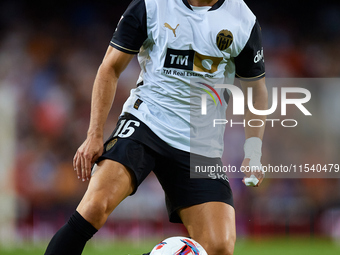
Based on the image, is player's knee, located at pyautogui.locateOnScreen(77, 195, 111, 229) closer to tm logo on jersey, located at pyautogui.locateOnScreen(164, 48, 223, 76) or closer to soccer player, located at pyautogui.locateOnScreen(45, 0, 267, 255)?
soccer player, located at pyautogui.locateOnScreen(45, 0, 267, 255)

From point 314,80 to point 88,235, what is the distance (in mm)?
6335

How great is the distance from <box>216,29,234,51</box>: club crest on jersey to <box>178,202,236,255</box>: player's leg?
965mm

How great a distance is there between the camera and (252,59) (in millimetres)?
2936

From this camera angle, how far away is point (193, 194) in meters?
2.73

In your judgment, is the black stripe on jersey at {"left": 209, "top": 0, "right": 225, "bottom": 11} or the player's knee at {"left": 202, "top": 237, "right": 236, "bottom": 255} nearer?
the player's knee at {"left": 202, "top": 237, "right": 236, "bottom": 255}

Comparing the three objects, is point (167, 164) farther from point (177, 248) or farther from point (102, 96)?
point (177, 248)

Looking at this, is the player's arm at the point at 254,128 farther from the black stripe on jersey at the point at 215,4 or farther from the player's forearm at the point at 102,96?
the player's forearm at the point at 102,96

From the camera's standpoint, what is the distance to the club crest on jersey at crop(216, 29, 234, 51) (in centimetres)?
277

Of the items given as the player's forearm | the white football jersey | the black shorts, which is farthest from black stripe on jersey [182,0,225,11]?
the black shorts

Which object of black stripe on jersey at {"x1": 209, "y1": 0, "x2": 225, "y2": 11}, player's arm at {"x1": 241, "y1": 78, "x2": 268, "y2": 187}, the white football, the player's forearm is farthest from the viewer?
player's arm at {"x1": 241, "y1": 78, "x2": 268, "y2": 187}

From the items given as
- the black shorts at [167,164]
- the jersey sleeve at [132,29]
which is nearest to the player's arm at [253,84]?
the black shorts at [167,164]

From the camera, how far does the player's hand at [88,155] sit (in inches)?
97.7

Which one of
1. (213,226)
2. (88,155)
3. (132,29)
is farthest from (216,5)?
(213,226)

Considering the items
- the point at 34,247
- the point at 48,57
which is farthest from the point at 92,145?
the point at 48,57
